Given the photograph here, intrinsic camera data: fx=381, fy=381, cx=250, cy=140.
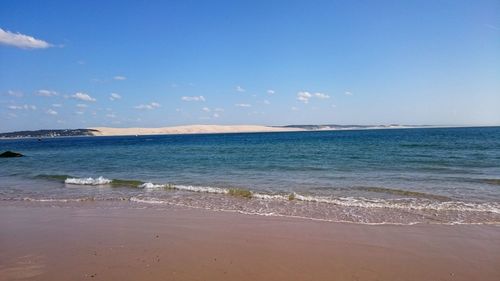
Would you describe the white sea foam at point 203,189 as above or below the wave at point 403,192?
below

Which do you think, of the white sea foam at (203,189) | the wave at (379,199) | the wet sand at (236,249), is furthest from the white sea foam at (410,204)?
the white sea foam at (203,189)

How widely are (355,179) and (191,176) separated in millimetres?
9067

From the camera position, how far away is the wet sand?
6266 millimetres

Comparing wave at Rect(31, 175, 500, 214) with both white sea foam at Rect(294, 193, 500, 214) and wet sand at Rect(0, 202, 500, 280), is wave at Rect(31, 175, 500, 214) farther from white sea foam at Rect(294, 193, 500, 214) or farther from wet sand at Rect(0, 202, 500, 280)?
wet sand at Rect(0, 202, 500, 280)

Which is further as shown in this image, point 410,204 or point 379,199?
point 379,199

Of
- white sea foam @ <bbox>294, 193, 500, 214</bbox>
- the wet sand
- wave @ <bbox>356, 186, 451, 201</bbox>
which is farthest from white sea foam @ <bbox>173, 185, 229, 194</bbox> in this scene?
wave @ <bbox>356, 186, 451, 201</bbox>

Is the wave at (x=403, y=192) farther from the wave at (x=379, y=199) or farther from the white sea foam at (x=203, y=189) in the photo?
the white sea foam at (x=203, y=189)

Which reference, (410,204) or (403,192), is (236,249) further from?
(403,192)

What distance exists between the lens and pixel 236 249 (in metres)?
7.55

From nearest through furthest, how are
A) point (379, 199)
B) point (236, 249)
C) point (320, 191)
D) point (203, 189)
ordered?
point (236, 249) → point (379, 199) → point (320, 191) → point (203, 189)

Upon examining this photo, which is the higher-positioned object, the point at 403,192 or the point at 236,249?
the point at 236,249

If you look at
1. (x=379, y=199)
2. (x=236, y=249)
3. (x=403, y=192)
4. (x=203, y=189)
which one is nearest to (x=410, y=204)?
(x=379, y=199)

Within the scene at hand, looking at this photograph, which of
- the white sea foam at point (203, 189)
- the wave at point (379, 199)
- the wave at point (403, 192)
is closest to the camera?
the wave at point (379, 199)

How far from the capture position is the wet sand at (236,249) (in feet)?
Result: 20.6
